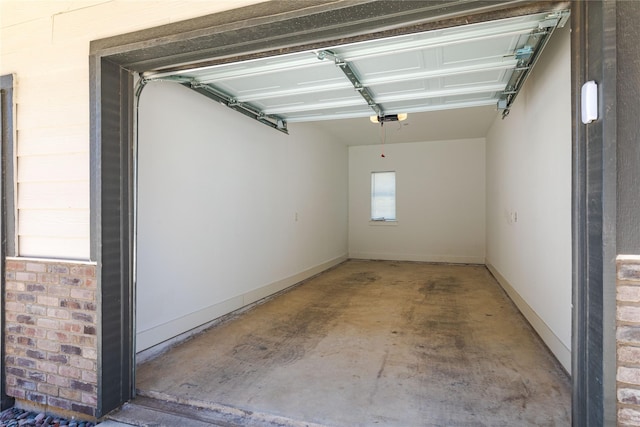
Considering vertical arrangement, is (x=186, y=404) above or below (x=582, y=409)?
below

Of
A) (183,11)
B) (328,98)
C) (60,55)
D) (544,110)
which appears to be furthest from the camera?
(328,98)

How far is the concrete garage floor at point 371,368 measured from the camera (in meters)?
2.17

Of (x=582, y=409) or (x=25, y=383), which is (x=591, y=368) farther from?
(x=25, y=383)

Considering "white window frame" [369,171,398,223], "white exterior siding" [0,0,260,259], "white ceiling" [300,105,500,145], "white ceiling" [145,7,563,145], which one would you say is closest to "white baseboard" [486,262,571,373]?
"white ceiling" [145,7,563,145]

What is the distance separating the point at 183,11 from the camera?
192cm

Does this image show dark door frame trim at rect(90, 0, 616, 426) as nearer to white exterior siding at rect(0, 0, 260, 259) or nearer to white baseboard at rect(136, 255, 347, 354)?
white exterior siding at rect(0, 0, 260, 259)

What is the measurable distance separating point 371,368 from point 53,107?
112 inches

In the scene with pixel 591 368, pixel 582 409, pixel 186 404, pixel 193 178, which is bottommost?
pixel 186 404

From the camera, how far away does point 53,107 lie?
7.39 feet

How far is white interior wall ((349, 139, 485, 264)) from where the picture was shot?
8133 millimetres

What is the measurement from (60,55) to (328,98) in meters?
2.39

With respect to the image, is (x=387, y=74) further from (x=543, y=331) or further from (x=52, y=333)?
(x=52, y=333)

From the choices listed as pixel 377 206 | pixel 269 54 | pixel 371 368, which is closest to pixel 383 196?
pixel 377 206

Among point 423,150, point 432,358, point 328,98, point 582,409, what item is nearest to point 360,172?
point 423,150
